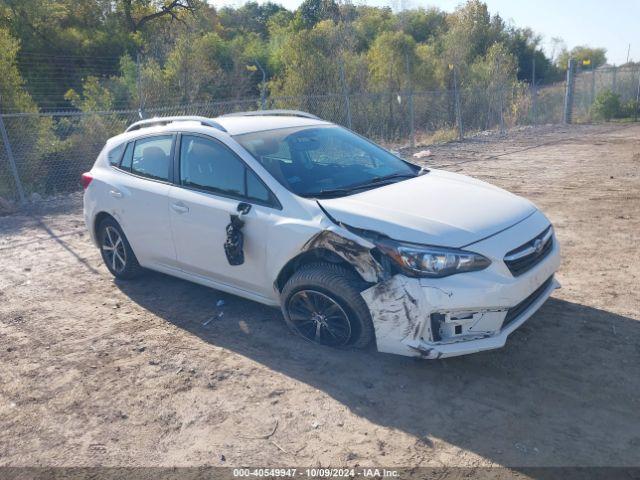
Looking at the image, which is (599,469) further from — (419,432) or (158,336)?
(158,336)

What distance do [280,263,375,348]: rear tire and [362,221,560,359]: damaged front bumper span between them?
0.10 meters

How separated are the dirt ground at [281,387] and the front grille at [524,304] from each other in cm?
32

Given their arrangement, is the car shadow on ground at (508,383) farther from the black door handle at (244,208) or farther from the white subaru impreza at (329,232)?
the black door handle at (244,208)

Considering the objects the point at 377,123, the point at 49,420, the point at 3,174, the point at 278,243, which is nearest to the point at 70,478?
the point at 49,420

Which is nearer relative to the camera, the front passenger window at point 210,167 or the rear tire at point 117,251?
the front passenger window at point 210,167

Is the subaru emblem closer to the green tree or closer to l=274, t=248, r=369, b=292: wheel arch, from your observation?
l=274, t=248, r=369, b=292: wheel arch

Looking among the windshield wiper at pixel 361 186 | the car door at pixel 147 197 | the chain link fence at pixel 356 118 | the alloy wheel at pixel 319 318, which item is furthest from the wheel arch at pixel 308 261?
the chain link fence at pixel 356 118

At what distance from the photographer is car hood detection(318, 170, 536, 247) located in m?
3.73

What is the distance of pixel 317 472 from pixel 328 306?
130cm

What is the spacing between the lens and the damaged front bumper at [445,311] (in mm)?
3561

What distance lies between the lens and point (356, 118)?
54.0 ft

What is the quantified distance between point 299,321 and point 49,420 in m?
1.75

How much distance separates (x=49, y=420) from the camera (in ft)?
11.7

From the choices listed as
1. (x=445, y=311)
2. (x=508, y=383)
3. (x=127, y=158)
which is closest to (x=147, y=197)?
(x=127, y=158)
